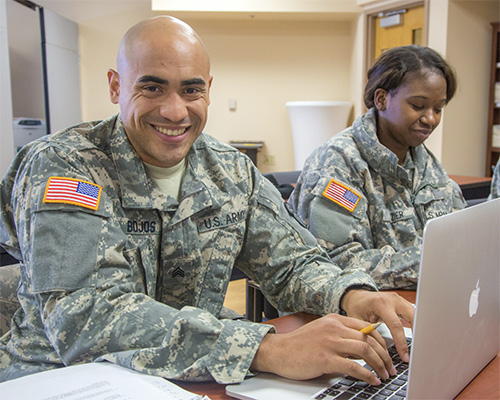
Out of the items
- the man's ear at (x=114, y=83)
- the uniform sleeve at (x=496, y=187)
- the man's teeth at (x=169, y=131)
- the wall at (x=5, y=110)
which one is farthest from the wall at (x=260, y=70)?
the man's teeth at (x=169, y=131)

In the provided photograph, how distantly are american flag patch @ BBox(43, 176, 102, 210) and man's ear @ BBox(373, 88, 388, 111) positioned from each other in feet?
3.70

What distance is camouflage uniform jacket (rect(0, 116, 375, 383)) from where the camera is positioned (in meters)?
0.83

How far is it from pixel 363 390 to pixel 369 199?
3.12 ft

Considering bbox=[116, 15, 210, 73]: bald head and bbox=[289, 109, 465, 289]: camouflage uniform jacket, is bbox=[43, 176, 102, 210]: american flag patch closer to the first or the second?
bbox=[116, 15, 210, 73]: bald head

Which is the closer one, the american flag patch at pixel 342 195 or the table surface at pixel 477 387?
the table surface at pixel 477 387

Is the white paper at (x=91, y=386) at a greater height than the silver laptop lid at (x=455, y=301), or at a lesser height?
lesser

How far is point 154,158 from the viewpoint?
1156mm

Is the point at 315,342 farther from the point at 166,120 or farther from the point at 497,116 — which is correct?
the point at 497,116

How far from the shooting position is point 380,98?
1.75 meters

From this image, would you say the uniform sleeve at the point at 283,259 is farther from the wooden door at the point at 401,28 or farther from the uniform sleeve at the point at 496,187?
the wooden door at the point at 401,28

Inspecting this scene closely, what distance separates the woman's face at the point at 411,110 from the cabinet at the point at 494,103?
11.4 ft

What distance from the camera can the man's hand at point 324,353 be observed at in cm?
75

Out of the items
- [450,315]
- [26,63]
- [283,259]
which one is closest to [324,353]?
[450,315]

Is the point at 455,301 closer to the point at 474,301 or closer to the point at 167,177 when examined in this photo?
the point at 474,301
